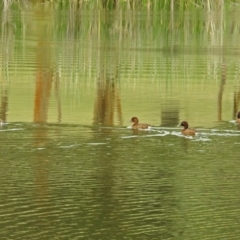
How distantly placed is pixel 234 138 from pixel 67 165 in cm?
254

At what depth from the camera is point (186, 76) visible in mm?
18391

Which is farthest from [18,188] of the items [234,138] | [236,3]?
[236,3]

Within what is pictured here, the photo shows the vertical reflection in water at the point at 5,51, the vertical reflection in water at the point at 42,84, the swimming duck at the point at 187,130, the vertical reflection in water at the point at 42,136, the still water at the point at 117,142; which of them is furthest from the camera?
the vertical reflection in water at the point at 5,51

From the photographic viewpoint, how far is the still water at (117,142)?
855 centimetres

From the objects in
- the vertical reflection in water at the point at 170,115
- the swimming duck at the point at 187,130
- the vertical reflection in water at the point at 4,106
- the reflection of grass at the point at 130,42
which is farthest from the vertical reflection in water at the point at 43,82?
the swimming duck at the point at 187,130

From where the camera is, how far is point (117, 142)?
39.2ft

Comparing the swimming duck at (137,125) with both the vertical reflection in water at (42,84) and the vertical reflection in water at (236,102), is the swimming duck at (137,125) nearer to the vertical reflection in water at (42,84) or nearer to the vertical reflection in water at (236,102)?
the vertical reflection in water at (42,84)

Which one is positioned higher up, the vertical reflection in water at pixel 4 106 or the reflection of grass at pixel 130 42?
the reflection of grass at pixel 130 42

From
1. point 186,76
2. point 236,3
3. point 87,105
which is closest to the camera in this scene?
point 87,105

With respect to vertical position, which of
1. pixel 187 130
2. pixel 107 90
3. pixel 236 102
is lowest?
pixel 187 130

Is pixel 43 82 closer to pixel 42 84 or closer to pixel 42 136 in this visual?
pixel 42 84

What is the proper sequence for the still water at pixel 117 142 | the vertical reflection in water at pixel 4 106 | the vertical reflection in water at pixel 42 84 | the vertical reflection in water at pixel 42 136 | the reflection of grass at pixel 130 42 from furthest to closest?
1. the reflection of grass at pixel 130 42
2. the vertical reflection in water at pixel 42 84
3. the vertical reflection in water at pixel 4 106
4. the vertical reflection in water at pixel 42 136
5. the still water at pixel 117 142

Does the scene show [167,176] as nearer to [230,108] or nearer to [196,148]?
[196,148]

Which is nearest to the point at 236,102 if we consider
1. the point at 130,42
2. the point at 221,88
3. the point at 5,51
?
the point at 221,88
